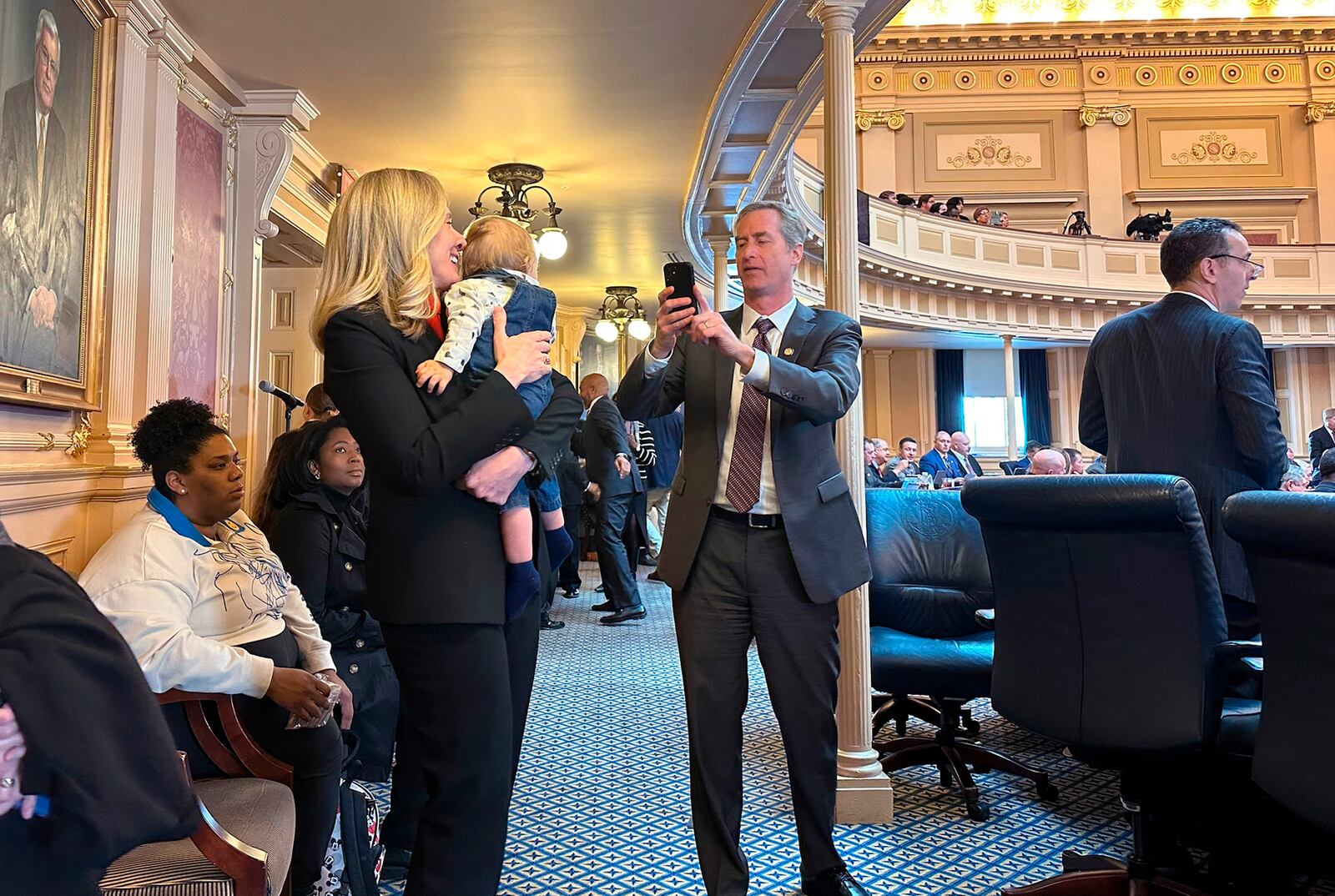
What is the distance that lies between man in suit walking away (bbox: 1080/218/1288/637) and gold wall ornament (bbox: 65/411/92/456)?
3.51m

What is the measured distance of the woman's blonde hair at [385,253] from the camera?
1423 mm

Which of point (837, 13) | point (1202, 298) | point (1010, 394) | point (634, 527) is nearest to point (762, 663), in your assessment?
point (1202, 298)

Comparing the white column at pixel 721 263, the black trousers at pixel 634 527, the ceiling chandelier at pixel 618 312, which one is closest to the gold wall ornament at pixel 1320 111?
the ceiling chandelier at pixel 618 312

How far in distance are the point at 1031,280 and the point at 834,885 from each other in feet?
44.3

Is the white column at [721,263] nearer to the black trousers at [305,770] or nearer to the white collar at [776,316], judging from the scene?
the white collar at [776,316]

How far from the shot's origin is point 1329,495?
1.51 m

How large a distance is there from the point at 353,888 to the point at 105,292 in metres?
2.65

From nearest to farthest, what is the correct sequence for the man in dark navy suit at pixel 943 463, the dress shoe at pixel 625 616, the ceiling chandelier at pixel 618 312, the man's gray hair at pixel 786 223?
1. the man's gray hair at pixel 786 223
2. the dress shoe at pixel 625 616
3. the man in dark navy suit at pixel 943 463
4. the ceiling chandelier at pixel 618 312

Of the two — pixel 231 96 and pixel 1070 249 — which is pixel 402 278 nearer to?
pixel 231 96

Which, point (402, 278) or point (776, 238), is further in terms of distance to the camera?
point (776, 238)

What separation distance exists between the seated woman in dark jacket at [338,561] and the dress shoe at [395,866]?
9.8 inches

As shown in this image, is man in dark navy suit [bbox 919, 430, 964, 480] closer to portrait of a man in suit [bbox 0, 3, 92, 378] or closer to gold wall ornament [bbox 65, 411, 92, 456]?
gold wall ornament [bbox 65, 411, 92, 456]

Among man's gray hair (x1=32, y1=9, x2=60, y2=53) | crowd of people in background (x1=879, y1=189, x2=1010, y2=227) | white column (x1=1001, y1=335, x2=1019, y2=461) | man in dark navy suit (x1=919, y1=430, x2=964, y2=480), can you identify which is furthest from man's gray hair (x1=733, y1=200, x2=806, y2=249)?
white column (x1=1001, y1=335, x2=1019, y2=461)

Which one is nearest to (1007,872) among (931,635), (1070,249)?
(931,635)
